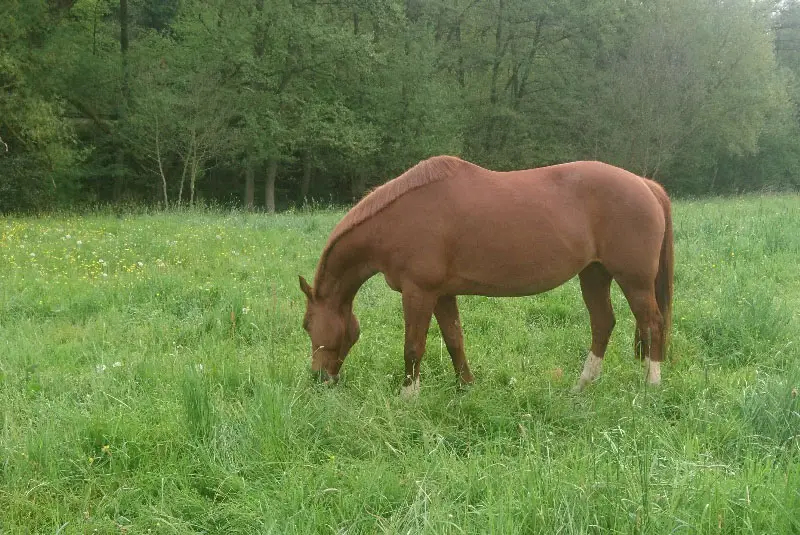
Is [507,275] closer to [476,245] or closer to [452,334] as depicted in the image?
[476,245]

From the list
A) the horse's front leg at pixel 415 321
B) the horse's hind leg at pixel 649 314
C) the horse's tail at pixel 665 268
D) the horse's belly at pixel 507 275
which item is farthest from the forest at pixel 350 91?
the horse's hind leg at pixel 649 314

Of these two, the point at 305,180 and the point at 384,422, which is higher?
the point at 384,422

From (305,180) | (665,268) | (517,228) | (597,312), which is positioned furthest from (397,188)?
(305,180)

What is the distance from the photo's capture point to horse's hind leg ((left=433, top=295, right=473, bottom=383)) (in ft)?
13.6

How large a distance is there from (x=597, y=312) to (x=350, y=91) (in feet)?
82.8

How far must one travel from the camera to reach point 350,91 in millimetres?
27594

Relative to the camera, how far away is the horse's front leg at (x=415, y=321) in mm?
3902

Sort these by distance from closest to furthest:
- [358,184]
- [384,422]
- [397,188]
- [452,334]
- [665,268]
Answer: [384,422]
[397,188]
[452,334]
[665,268]
[358,184]

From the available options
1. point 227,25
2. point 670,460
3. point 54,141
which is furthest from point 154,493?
point 227,25

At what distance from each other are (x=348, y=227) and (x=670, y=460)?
252 cm

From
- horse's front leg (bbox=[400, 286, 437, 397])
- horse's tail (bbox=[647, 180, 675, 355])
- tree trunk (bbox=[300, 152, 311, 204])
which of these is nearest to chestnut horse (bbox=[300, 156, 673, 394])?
horse's front leg (bbox=[400, 286, 437, 397])

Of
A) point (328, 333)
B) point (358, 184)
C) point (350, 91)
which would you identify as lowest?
point (358, 184)

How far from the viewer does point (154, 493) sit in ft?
8.69

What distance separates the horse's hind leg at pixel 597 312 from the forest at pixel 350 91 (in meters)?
19.4
